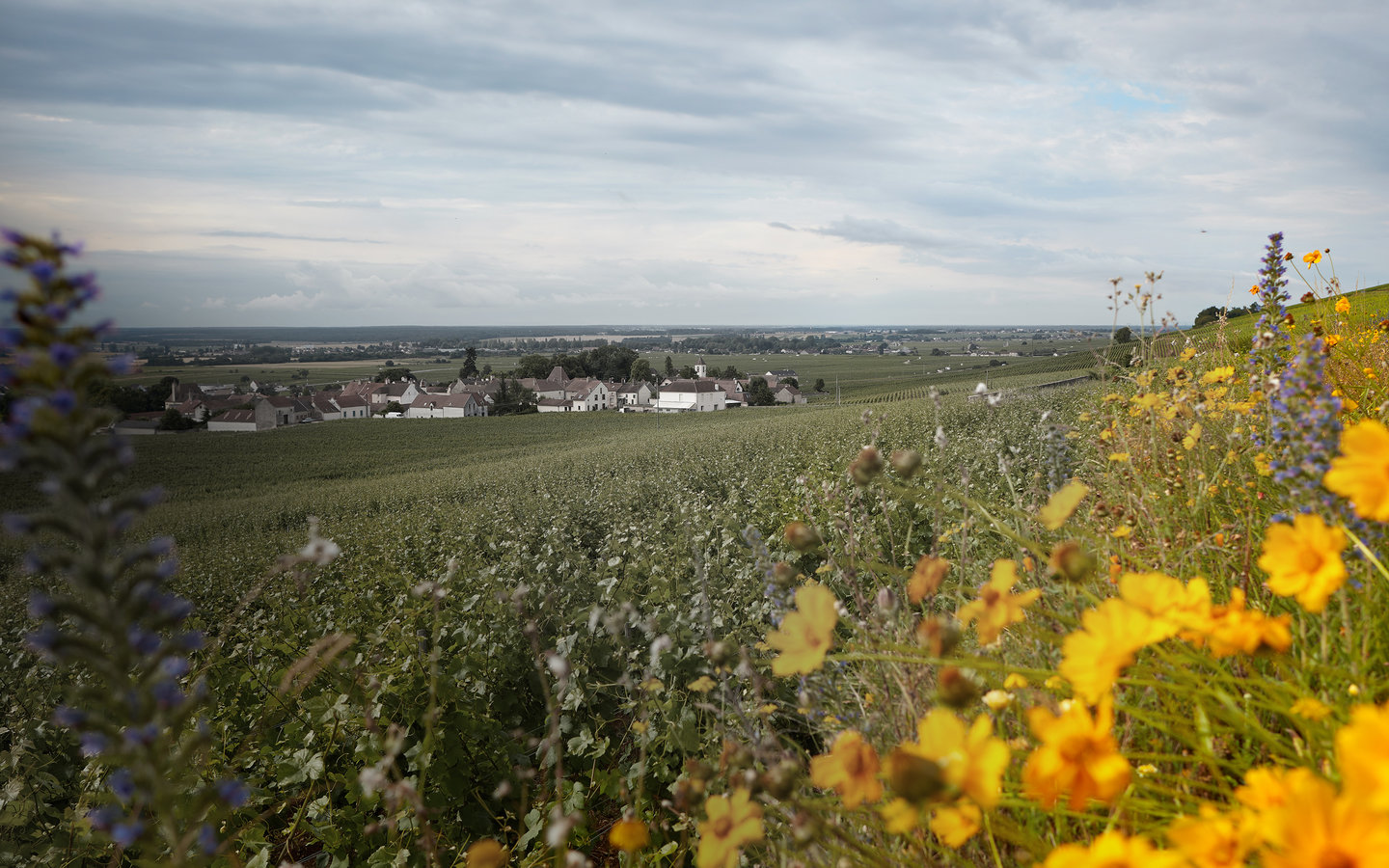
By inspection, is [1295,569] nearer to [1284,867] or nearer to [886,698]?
[1284,867]

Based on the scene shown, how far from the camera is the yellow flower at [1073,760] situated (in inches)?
31.0

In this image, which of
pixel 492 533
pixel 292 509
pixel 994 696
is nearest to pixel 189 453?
pixel 292 509

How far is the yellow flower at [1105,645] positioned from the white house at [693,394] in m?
86.0

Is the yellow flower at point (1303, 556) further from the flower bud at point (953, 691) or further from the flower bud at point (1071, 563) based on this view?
the flower bud at point (953, 691)

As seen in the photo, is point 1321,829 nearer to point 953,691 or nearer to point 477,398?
point 953,691

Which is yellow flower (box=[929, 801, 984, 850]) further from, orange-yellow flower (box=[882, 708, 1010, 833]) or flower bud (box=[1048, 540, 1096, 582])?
flower bud (box=[1048, 540, 1096, 582])

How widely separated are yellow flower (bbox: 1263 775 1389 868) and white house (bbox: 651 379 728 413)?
283 ft

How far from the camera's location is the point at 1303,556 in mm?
985

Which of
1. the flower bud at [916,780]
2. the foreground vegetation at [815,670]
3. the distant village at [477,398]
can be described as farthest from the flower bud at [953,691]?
the distant village at [477,398]

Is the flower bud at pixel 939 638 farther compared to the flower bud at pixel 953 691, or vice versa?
the flower bud at pixel 939 638

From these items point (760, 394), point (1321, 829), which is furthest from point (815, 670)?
point (760, 394)

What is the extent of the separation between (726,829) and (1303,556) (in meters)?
0.91

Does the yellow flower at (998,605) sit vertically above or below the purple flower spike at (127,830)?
above

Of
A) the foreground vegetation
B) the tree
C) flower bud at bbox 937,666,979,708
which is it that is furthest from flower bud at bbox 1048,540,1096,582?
the tree
